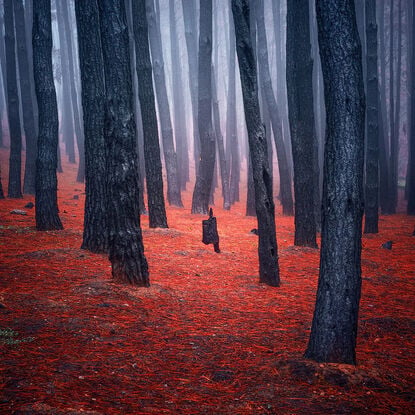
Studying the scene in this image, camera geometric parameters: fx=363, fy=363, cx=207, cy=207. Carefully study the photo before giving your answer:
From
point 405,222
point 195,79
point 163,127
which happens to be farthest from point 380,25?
point 163,127

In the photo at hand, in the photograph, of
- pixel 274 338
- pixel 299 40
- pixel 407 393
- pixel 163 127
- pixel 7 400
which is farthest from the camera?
→ pixel 163 127

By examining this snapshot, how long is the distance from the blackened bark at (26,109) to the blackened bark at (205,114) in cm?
712

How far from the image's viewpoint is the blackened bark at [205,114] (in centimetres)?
1370

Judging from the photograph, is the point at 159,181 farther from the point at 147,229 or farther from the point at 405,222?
the point at 405,222

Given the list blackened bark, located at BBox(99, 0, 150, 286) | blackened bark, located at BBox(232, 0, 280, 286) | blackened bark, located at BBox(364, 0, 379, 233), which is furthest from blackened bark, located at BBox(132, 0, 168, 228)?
blackened bark, located at BBox(364, 0, 379, 233)

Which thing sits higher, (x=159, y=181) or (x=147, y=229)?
(x=159, y=181)

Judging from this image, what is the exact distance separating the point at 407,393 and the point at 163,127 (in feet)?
48.4

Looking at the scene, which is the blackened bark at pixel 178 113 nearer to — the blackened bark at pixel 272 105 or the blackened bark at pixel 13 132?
the blackened bark at pixel 272 105

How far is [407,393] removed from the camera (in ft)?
10.3

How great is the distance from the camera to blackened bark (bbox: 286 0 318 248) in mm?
9406

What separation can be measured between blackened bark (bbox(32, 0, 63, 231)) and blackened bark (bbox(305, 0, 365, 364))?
7289 millimetres

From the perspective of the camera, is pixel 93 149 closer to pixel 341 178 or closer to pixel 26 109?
pixel 341 178

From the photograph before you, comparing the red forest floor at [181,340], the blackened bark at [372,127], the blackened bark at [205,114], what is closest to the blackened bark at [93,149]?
the red forest floor at [181,340]

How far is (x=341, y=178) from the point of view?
3430mm
